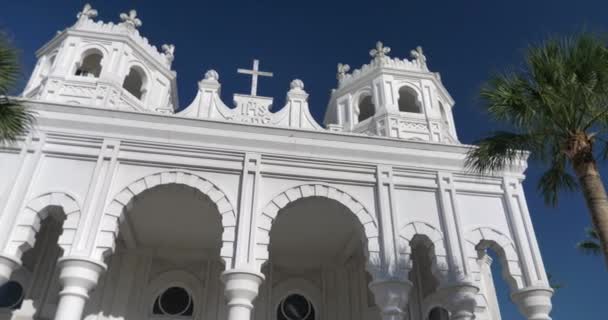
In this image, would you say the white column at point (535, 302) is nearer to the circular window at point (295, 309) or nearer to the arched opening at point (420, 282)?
the arched opening at point (420, 282)

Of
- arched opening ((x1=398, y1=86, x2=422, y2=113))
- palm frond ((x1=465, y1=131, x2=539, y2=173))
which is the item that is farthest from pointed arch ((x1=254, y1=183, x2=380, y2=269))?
arched opening ((x1=398, y1=86, x2=422, y2=113))

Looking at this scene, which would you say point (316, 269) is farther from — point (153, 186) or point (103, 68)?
point (103, 68)

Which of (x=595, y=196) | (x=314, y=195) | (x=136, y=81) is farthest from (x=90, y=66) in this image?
(x=595, y=196)

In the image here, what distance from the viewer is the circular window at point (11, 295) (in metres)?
13.4

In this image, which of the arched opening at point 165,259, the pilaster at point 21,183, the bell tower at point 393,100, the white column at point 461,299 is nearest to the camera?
the pilaster at point 21,183

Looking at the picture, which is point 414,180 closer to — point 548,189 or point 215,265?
point 548,189

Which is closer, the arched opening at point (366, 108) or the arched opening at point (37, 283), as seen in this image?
the arched opening at point (37, 283)

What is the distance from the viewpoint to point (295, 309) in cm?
1558

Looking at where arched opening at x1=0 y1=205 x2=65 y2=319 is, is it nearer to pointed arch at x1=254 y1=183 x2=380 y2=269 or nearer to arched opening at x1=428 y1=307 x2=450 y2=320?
pointed arch at x1=254 y1=183 x2=380 y2=269

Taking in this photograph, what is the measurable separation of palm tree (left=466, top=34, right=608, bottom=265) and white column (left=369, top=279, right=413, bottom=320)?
3.46 m

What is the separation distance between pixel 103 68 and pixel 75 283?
8.22 meters

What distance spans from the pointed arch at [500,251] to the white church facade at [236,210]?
41 mm

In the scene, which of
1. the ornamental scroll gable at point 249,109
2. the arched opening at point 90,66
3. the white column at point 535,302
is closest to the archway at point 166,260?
the ornamental scroll gable at point 249,109

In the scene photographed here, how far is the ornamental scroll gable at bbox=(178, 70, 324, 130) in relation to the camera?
13.4m
